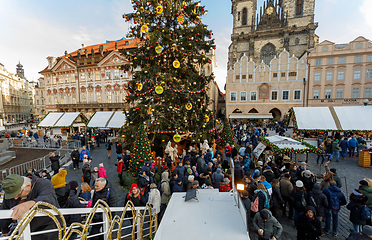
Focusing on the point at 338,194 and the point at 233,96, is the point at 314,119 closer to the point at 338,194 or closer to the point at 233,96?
the point at 338,194

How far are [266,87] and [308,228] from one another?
30.5 m

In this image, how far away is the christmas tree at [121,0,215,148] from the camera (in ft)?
34.9

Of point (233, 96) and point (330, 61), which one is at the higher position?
point (330, 61)

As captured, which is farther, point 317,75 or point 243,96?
point 243,96

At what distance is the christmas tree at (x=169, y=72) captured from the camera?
10625mm

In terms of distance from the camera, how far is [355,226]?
448 centimetres

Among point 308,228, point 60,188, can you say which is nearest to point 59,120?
point 60,188

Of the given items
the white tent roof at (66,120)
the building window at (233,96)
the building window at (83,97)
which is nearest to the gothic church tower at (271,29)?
the building window at (233,96)

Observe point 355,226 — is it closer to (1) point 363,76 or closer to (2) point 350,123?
(2) point 350,123

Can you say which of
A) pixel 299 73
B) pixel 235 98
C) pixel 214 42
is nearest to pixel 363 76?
pixel 299 73

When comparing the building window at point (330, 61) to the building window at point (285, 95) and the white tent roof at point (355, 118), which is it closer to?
the building window at point (285, 95)

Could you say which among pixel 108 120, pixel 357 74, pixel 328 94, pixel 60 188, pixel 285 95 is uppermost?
pixel 357 74

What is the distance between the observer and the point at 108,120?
766 inches

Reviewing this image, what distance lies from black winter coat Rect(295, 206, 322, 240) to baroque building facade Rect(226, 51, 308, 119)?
28.4m
